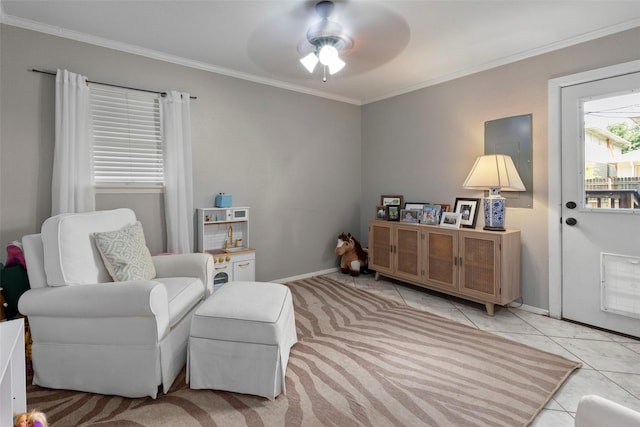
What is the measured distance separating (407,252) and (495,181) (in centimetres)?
118

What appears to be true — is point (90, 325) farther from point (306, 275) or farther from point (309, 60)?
point (306, 275)

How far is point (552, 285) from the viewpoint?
2.89 meters

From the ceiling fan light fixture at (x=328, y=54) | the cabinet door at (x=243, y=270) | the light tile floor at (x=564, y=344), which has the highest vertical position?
the ceiling fan light fixture at (x=328, y=54)

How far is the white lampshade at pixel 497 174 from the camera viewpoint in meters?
2.87

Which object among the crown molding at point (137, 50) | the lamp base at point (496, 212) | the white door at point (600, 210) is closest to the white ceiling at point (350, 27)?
the crown molding at point (137, 50)

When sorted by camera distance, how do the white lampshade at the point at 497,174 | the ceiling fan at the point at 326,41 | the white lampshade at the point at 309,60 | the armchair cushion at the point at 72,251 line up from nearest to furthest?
1. the armchair cushion at the point at 72,251
2. the ceiling fan at the point at 326,41
3. the white lampshade at the point at 309,60
4. the white lampshade at the point at 497,174

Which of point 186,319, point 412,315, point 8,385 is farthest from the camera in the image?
point 412,315

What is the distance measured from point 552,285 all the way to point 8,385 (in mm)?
3577

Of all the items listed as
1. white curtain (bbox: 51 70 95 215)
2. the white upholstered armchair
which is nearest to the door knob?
the white upholstered armchair

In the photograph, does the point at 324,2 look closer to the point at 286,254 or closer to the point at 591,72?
the point at 591,72

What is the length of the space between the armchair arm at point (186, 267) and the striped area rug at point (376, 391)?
0.76m

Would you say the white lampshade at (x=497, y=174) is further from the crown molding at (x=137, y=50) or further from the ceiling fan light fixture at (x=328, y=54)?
the crown molding at (x=137, y=50)

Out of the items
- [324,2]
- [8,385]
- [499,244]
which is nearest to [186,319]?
[8,385]

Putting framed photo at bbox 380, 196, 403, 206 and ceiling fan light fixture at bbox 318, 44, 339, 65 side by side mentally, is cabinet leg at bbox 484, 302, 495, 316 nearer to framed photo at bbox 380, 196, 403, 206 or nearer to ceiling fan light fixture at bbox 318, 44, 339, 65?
framed photo at bbox 380, 196, 403, 206
